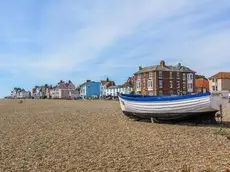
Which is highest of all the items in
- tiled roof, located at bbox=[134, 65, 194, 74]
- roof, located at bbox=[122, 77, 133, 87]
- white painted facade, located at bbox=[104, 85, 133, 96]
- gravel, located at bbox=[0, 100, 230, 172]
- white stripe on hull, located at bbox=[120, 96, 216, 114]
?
tiled roof, located at bbox=[134, 65, 194, 74]

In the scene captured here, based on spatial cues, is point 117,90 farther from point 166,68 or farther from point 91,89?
point 166,68

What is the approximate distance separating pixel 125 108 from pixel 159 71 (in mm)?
65249

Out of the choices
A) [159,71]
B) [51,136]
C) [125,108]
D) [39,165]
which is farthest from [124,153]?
[159,71]

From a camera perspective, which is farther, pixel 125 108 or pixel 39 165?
pixel 125 108

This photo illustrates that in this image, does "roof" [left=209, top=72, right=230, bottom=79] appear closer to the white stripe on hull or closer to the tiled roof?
the tiled roof

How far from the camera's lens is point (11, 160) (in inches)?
312

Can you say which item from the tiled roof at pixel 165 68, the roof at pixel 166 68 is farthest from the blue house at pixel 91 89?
the tiled roof at pixel 165 68

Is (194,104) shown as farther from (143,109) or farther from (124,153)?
(124,153)

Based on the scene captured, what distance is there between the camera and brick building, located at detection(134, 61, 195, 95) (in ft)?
272

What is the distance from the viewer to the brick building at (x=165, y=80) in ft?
272

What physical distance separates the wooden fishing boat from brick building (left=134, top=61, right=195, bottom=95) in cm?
6581

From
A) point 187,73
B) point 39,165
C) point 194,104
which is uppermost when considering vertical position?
point 187,73

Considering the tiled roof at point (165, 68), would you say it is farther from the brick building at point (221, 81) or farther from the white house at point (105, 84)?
the white house at point (105, 84)

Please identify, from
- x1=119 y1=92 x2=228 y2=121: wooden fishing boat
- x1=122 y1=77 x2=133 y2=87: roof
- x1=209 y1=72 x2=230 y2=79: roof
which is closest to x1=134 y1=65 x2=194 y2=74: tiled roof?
x1=209 y1=72 x2=230 y2=79: roof
